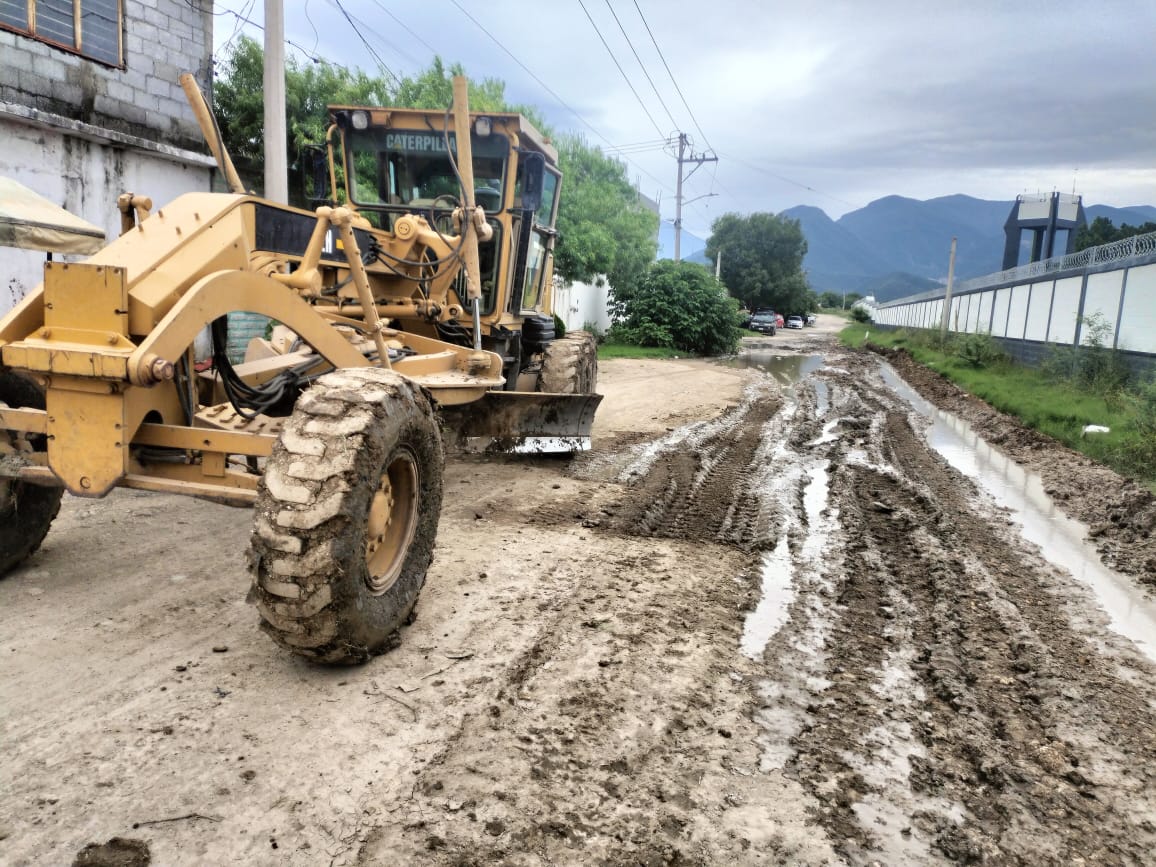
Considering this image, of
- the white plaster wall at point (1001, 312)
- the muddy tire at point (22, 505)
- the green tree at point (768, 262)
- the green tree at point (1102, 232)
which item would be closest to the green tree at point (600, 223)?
the white plaster wall at point (1001, 312)

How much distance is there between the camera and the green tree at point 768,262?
6444 cm

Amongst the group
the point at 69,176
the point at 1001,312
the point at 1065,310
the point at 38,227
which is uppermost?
the point at 69,176

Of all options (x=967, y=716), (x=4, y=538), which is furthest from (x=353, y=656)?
(x=967, y=716)

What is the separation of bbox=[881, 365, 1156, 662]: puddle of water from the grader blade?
12.5ft

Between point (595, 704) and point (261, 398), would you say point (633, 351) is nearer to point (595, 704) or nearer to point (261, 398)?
point (261, 398)

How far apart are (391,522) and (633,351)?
22.1 metres

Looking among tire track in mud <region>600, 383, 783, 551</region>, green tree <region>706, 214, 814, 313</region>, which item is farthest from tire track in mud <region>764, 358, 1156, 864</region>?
green tree <region>706, 214, 814, 313</region>

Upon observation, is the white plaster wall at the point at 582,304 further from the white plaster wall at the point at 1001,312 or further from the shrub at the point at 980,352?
the white plaster wall at the point at 1001,312

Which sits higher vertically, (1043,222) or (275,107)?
(1043,222)

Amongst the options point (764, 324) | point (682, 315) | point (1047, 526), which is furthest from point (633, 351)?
point (764, 324)

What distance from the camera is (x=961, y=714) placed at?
3525 mm

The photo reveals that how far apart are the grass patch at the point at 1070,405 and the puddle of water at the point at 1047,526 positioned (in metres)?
1.00

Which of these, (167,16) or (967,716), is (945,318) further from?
(967,716)

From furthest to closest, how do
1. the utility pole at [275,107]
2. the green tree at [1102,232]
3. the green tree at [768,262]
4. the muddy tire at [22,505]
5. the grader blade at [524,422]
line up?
the green tree at [768,262]
the green tree at [1102,232]
the utility pole at [275,107]
the grader blade at [524,422]
the muddy tire at [22,505]
